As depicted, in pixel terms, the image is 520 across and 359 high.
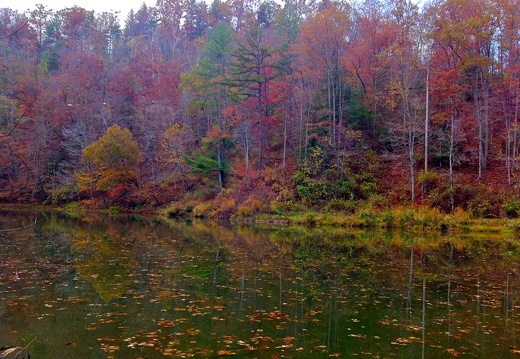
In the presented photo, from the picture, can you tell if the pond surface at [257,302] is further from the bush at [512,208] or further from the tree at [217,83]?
the tree at [217,83]

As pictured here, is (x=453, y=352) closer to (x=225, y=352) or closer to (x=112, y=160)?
(x=225, y=352)

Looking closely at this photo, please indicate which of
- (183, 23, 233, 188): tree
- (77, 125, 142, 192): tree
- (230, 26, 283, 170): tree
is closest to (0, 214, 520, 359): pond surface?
(230, 26, 283, 170): tree

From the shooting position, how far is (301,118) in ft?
122

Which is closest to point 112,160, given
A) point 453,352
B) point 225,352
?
point 225,352

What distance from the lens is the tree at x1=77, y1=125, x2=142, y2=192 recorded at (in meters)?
44.2

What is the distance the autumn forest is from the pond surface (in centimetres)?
1165

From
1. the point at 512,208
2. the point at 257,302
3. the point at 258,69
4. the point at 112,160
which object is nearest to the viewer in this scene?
the point at 257,302

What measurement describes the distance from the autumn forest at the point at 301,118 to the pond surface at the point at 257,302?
11.6 m

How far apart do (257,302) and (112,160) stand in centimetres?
3889

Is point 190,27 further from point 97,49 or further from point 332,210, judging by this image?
point 332,210

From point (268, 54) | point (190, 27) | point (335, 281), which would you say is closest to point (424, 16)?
point (268, 54)

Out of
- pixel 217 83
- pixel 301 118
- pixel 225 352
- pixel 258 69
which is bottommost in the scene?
pixel 225 352

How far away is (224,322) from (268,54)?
3322cm

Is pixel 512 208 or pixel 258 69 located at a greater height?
pixel 258 69
